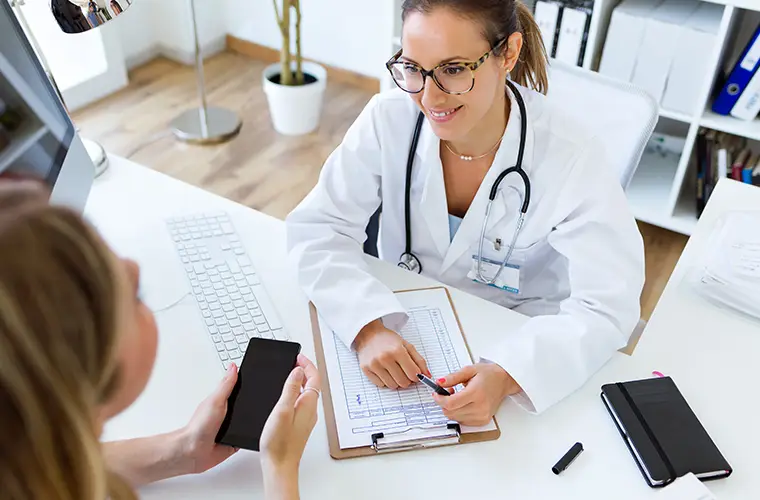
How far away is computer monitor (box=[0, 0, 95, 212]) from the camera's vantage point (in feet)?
3.14

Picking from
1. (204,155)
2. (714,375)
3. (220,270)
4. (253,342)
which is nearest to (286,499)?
(253,342)

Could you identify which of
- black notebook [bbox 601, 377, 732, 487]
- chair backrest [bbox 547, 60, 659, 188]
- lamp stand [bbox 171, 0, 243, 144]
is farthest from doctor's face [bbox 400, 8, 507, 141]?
lamp stand [bbox 171, 0, 243, 144]

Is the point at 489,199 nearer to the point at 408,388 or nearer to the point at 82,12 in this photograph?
the point at 408,388

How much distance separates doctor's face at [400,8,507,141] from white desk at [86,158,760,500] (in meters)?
0.28

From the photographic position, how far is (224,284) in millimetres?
1170

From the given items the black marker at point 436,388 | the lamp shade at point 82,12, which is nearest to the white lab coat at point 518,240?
the black marker at point 436,388

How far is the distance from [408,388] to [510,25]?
60cm

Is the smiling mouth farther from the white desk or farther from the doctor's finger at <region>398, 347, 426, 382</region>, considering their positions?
the doctor's finger at <region>398, 347, 426, 382</region>

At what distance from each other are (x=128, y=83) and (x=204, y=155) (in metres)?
0.72

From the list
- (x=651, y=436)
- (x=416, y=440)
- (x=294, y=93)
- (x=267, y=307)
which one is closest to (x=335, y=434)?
(x=416, y=440)

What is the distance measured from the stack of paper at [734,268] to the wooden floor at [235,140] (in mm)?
977

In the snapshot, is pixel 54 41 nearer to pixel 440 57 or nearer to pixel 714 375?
pixel 440 57

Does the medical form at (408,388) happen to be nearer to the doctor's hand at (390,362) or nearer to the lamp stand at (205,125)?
the doctor's hand at (390,362)

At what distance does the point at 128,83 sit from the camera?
10.6 ft
